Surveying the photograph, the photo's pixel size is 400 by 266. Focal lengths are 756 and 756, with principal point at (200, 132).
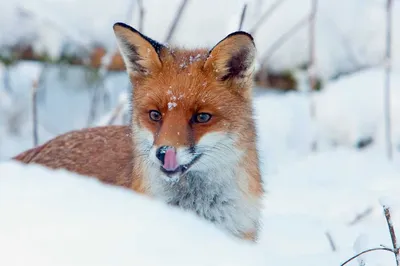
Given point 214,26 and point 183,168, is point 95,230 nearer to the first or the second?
point 183,168

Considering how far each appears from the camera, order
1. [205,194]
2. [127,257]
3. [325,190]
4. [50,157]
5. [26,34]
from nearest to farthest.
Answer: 1. [127,257]
2. [205,194]
3. [50,157]
4. [325,190]
5. [26,34]

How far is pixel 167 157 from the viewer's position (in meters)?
3.14

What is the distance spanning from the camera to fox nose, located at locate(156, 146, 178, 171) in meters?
3.15

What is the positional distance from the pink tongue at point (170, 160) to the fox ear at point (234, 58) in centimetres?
59

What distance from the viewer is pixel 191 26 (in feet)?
25.1

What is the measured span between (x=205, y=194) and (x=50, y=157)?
1.13 m

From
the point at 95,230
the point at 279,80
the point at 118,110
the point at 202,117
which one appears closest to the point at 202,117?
the point at 202,117

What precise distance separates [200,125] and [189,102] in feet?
0.37

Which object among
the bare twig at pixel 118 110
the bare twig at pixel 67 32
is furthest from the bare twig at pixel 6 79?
the bare twig at pixel 118 110

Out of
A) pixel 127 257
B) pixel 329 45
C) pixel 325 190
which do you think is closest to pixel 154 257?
pixel 127 257

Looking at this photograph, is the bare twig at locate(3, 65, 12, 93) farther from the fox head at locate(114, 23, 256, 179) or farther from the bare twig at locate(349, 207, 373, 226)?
the fox head at locate(114, 23, 256, 179)

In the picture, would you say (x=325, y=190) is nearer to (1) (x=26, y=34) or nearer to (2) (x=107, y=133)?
(2) (x=107, y=133)

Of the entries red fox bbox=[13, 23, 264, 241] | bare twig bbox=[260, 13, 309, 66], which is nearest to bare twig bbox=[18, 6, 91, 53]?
bare twig bbox=[260, 13, 309, 66]

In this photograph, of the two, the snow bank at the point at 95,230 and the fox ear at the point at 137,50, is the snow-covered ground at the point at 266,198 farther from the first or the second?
the fox ear at the point at 137,50
